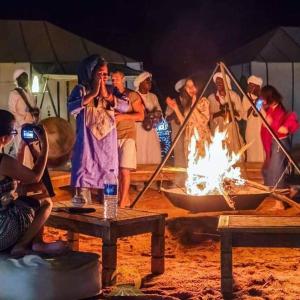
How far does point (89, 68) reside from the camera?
6992 millimetres

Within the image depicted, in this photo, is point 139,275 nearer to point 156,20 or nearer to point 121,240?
point 121,240

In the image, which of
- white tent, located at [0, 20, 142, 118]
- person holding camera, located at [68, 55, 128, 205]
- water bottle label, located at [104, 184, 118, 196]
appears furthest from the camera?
white tent, located at [0, 20, 142, 118]

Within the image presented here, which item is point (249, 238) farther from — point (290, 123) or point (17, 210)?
point (290, 123)

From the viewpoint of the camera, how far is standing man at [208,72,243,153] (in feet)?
31.4

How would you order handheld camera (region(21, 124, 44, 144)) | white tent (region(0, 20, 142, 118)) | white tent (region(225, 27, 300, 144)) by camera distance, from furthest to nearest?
white tent (region(225, 27, 300, 144)) < white tent (region(0, 20, 142, 118)) < handheld camera (region(21, 124, 44, 144))

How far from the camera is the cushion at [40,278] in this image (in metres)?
4.66

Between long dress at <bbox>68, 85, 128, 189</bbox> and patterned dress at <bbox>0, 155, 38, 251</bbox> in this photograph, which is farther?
long dress at <bbox>68, 85, 128, 189</bbox>

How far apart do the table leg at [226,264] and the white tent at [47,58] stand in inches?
376

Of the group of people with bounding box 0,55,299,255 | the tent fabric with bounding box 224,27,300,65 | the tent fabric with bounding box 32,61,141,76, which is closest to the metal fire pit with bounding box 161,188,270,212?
the group of people with bounding box 0,55,299,255

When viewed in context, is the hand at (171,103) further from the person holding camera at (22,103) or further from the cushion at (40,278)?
the cushion at (40,278)

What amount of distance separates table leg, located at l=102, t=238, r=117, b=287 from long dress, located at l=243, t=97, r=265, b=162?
6.43m

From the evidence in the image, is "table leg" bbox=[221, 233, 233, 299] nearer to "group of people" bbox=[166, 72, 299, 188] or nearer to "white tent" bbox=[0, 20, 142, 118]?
"group of people" bbox=[166, 72, 299, 188]

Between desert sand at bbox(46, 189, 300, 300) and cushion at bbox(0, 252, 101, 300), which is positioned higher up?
cushion at bbox(0, 252, 101, 300)

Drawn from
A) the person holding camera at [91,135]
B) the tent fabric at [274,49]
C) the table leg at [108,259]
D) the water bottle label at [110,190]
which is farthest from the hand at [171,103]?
the tent fabric at [274,49]
